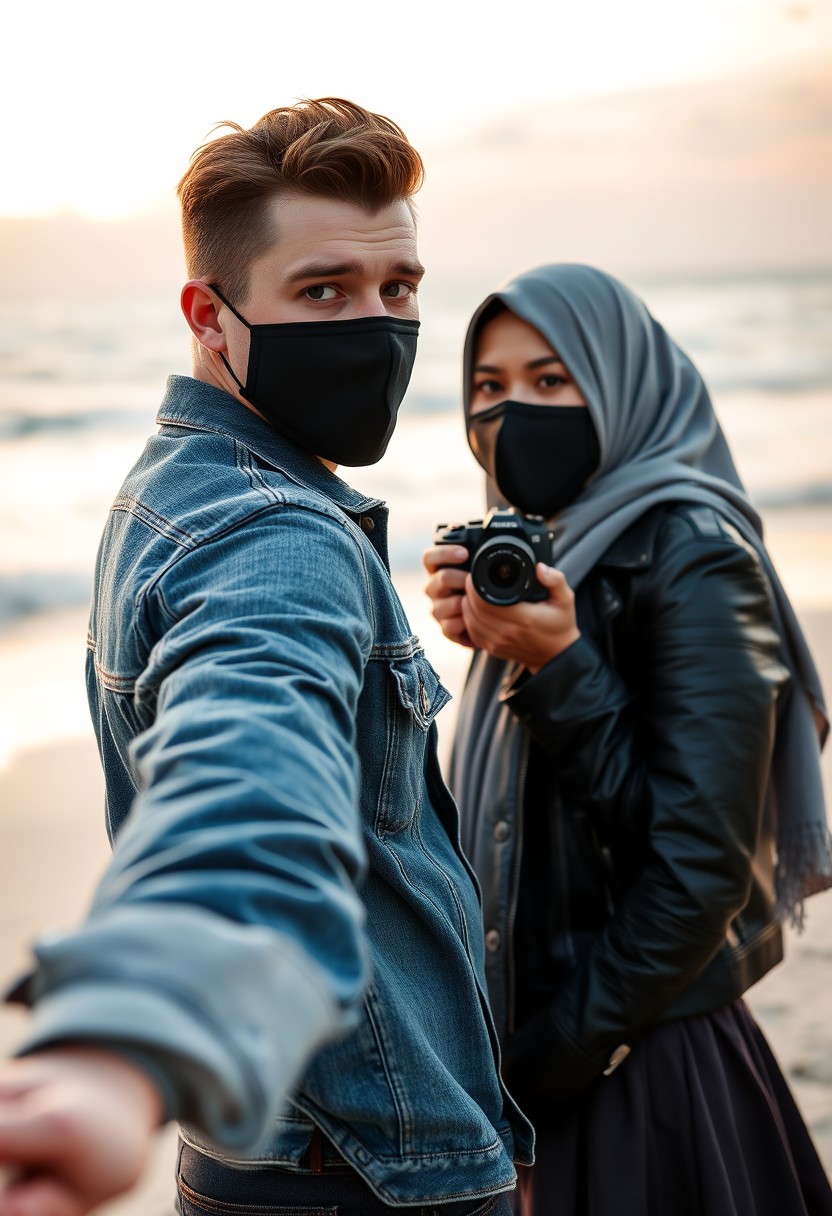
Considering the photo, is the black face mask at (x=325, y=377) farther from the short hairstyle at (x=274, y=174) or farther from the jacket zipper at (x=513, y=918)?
the jacket zipper at (x=513, y=918)

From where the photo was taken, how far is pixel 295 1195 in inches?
52.9

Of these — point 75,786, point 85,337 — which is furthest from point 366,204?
point 85,337

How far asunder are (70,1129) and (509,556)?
169cm

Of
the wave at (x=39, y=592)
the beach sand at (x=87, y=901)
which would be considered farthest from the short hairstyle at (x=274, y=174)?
the wave at (x=39, y=592)

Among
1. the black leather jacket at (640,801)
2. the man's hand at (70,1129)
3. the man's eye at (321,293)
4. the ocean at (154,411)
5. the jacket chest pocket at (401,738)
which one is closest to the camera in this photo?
the man's hand at (70,1129)

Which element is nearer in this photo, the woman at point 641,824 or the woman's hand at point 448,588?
the woman at point 641,824

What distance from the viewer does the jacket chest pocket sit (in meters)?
1.32

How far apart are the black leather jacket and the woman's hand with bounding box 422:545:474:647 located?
191 millimetres

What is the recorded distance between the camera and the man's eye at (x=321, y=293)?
5.05 ft

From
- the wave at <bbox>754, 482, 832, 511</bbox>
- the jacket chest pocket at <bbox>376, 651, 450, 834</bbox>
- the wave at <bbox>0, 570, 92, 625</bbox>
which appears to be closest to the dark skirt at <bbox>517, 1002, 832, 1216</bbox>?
the jacket chest pocket at <bbox>376, 651, 450, 834</bbox>

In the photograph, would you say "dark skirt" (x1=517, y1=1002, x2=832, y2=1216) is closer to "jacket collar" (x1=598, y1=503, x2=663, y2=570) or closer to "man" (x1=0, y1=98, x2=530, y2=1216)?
"man" (x1=0, y1=98, x2=530, y2=1216)

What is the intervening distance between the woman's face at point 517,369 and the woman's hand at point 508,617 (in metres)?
0.40

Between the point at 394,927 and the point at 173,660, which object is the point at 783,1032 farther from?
the point at 173,660

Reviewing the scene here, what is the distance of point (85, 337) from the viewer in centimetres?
1812
